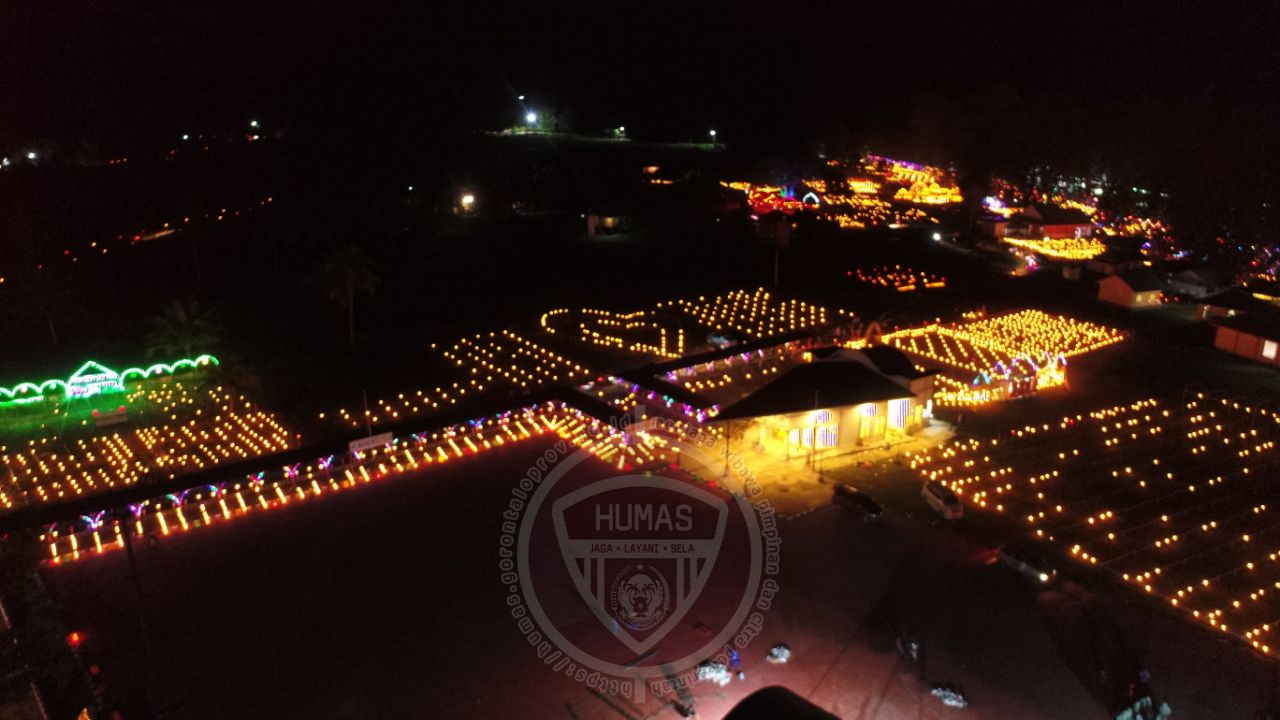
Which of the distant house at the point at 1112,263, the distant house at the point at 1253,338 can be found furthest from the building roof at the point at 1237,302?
the distant house at the point at 1112,263

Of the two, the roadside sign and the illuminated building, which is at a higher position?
the illuminated building

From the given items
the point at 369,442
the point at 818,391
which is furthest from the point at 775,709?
the point at 369,442

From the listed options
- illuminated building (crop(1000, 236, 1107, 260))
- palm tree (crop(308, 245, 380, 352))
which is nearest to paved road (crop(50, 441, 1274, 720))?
palm tree (crop(308, 245, 380, 352))

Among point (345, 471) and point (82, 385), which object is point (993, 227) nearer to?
point (345, 471)

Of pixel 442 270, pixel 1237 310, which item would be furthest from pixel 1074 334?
pixel 442 270

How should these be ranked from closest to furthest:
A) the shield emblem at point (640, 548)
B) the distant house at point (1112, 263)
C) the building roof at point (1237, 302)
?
the shield emblem at point (640, 548)
the building roof at point (1237, 302)
the distant house at point (1112, 263)

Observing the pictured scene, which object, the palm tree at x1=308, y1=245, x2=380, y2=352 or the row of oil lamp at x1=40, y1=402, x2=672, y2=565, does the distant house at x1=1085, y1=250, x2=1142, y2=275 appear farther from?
the palm tree at x1=308, y1=245, x2=380, y2=352

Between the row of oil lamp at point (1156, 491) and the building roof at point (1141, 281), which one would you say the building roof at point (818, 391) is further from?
the building roof at point (1141, 281)
